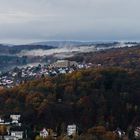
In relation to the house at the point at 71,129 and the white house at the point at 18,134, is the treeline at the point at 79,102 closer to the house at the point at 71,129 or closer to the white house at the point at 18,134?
the house at the point at 71,129

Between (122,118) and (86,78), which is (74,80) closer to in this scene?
(86,78)

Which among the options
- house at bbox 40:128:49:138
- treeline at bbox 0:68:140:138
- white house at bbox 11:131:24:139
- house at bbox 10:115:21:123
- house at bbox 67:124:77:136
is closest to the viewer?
house at bbox 40:128:49:138

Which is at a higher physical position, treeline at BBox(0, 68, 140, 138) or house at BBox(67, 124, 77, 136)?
treeline at BBox(0, 68, 140, 138)

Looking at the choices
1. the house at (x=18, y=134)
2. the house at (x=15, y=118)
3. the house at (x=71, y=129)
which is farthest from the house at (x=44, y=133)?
the house at (x=15, y=118)

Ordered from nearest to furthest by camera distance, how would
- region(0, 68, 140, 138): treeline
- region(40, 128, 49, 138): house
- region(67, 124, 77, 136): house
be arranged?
region(40, 128, 49, 138): house, region(67, 124, 77, 136): house, region(0, 68, 140, 138): treeline

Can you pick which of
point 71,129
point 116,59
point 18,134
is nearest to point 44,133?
point 18,134

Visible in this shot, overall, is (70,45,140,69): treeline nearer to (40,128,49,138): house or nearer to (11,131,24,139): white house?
(40,128,49,138): house

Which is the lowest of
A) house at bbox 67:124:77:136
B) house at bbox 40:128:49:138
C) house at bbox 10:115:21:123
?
house at bbox 67:124:77:136

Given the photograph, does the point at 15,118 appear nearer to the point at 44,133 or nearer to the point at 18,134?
the point at 18,134

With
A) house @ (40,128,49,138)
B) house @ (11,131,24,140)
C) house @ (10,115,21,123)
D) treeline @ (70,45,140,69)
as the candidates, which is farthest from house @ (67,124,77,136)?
treeline @ (70,45,140,69)
